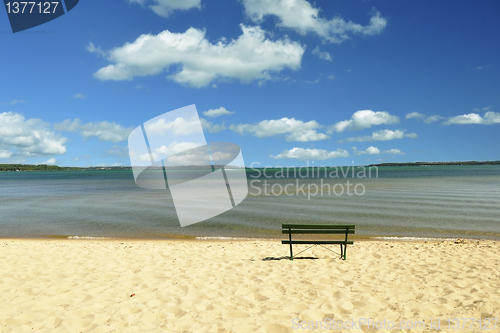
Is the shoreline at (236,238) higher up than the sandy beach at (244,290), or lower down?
lower down

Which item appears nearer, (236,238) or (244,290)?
(244,290)

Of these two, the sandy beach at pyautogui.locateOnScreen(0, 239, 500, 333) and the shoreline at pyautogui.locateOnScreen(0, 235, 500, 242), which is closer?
the sandy beach at pyautogui.locateOnScreen(0, 239, 500, 333)

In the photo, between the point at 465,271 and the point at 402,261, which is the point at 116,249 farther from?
the point at 465,271

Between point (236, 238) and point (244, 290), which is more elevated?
point (244, 290)

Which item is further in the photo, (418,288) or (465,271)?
(465,271)

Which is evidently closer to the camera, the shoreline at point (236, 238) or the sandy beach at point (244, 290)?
the sandy beach at point (244, 290)

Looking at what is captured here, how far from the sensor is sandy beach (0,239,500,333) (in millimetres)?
4949

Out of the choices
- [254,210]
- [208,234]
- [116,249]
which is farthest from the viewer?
[254,210]

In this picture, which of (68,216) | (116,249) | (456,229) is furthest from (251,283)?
(68,216)

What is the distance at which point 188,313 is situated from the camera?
5266 millimetres

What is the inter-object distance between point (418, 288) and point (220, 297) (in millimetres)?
4253

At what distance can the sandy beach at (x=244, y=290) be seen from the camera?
195 inches

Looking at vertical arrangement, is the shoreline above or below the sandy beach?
below

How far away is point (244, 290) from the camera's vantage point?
20.8 feet
